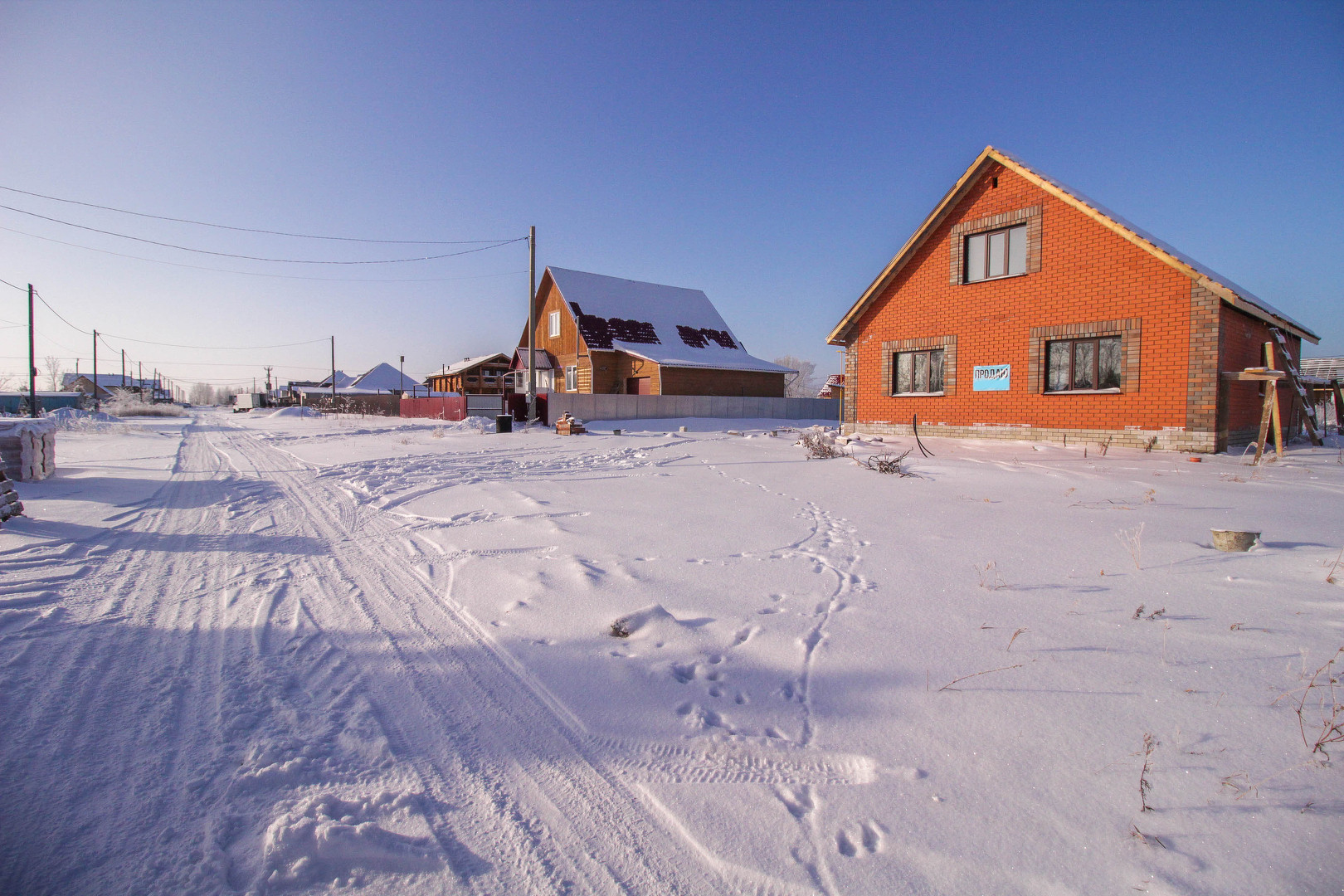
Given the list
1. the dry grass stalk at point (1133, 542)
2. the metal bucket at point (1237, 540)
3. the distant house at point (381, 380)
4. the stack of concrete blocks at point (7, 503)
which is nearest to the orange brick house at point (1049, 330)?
the dry grass stalk at point (1133, 542)

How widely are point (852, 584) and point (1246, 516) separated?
201 inches

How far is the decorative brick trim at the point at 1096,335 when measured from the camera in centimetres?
1220

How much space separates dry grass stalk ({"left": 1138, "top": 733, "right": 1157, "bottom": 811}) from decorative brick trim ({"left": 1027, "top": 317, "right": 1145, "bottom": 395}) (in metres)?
12.7

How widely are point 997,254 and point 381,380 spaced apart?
76184 millimetres

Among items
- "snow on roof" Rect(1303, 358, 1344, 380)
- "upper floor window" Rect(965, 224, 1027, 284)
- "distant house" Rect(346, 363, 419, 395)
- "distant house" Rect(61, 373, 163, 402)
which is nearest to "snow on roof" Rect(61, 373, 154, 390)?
"distant house" Rect(61, 373, 163, 402)

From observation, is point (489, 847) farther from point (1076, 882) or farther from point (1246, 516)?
point (1246, 516)

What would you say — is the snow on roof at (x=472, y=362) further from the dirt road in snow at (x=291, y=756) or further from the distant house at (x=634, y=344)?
the dirt road in snow at (x=291, y=756)

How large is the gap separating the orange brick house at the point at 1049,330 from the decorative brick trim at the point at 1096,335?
0.08 ft

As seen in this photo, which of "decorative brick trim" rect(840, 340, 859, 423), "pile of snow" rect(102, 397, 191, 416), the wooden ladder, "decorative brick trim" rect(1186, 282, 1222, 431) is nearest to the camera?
"decorative brick trim" rect(1186, 282, 1222, 431)

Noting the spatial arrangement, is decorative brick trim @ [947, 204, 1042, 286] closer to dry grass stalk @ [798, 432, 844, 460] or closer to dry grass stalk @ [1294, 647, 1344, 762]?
dry grass stalk @ [798, 432, 844, 460]

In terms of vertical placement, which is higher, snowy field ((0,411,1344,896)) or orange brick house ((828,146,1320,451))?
orange brick house ((828,146,1320,451))

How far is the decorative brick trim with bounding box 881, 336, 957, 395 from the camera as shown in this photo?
49.1ft

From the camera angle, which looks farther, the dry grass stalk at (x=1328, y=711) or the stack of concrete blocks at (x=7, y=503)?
the stack of concrete blocks at (x=7, y=503)

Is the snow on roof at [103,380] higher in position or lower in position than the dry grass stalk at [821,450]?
higher
